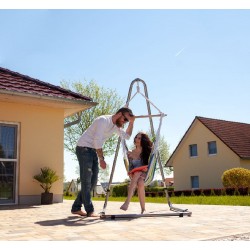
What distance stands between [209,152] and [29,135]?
21.7 m

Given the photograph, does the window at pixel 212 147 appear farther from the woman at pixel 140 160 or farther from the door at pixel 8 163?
the woman at pixel 140 160

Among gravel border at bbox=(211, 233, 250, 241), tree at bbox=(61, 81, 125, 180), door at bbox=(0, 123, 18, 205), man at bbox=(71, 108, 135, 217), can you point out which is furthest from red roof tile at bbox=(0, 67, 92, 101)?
tree at bbox=(61, 81, 125, 180)

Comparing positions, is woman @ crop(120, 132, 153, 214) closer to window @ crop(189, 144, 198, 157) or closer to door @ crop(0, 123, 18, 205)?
door @ crop(0, 123, 18, 205)

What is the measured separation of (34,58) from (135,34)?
2529 millimetres

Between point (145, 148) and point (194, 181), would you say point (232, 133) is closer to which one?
point (194, 181)

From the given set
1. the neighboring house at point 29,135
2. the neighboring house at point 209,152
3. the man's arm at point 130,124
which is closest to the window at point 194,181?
the neighboring house at point 209,152

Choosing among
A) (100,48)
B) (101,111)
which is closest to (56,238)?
(100,48)

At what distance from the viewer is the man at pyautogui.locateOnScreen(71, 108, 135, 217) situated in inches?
232

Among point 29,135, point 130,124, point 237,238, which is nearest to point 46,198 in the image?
point 29,135

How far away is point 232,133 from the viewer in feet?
97.0

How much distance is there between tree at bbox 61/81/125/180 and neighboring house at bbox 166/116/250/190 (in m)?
6.17

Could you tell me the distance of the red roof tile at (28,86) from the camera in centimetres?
926
